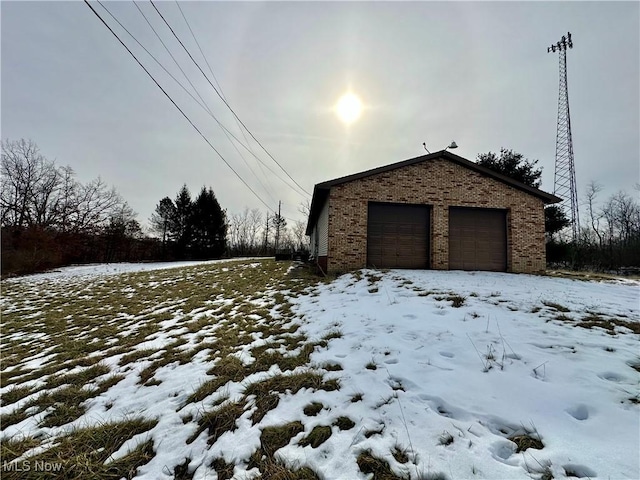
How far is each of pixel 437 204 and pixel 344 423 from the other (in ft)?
32.2

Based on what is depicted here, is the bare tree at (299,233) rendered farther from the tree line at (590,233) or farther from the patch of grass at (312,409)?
the patch of grass at (312,409)

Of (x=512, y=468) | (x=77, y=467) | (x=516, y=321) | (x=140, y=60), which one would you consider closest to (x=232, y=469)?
(x=77, y=467)

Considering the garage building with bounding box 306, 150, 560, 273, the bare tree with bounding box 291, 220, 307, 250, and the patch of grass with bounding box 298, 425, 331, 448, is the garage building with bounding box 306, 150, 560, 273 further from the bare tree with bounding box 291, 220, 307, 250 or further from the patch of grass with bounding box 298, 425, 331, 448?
the bare tree with bounding box 291, 220, 307, 250

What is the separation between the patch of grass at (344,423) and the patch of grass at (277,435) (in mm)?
318

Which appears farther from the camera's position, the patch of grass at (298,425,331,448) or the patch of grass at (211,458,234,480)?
the patch of grass at (298,425,331,448)

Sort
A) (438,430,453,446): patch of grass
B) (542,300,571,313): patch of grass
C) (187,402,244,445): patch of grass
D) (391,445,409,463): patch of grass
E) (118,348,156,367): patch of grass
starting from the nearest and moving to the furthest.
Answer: (391,445,409,463): patch of grass → (438,430,453,446): patch of grass → (187,402,244,445): patch of grass → (118,348,156,367): patch of grass → (542,300,571,313): patch of grass

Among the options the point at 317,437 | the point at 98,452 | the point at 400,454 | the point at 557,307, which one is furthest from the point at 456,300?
the point at 98,452

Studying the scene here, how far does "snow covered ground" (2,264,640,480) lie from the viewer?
1.96 meters

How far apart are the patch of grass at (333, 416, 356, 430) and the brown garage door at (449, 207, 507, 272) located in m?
9.44

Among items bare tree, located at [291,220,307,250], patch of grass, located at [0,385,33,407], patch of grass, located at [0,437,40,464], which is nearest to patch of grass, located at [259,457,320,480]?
patch of grass, located at [0,437,40,464]

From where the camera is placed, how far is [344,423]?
243 cm

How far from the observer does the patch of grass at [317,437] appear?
2.25 meters

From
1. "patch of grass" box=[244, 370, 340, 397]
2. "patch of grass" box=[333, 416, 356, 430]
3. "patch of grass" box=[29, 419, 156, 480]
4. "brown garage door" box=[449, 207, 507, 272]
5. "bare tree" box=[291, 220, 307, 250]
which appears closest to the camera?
"patch of grass" box=[29, 419, 156, 480]

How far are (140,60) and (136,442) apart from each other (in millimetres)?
7697
